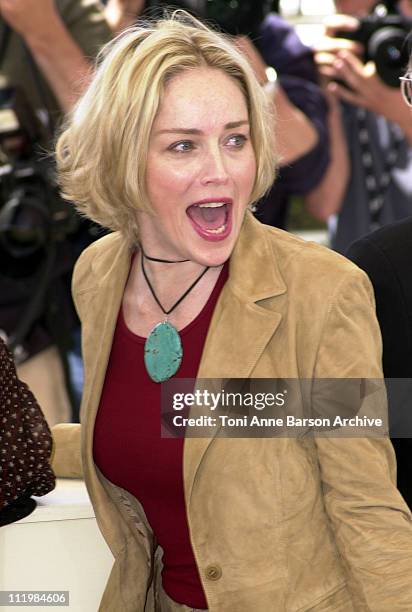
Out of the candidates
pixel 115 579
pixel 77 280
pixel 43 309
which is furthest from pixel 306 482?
pixel 43 309

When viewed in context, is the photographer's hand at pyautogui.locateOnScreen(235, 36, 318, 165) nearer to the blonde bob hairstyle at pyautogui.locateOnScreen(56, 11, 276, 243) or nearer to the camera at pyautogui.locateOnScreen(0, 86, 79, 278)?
the camera at pyautogui.locateOnScreen(0, 86, 79, 278)

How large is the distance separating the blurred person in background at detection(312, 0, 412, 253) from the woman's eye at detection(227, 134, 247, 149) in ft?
4.84

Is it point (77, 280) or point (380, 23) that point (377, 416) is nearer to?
point (77, 280)

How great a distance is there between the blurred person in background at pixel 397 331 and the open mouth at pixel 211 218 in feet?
0.79

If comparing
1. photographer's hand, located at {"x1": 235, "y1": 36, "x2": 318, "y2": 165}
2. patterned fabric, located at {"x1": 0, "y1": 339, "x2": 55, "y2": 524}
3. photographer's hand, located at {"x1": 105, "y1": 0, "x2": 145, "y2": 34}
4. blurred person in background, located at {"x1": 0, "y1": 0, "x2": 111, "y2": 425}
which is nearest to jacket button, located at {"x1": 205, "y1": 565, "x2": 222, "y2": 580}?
patterned fabric, located at {"x1": 0, "y1": 339, "x2": 55, "y2": 524}

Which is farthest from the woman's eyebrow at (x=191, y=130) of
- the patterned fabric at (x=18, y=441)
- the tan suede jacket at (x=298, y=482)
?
the patterned fabric at (x=18, y=441)

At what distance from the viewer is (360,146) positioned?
3408mm

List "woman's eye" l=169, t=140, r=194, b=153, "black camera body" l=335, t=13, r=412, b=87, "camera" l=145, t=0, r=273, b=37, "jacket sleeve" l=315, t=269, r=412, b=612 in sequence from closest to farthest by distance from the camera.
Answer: "jacket sleeve" l=315, t=269, r=412, b=612 < "woman's eye" l=169, t=140, r=194, b=153 < "camera" l=145, t=0, r=273, b=37 < "black camera body" l=335, t=13, r=412, b=87

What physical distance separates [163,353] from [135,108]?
40cm

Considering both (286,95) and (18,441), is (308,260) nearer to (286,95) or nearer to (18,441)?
(18,441)

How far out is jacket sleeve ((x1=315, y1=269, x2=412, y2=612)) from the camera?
1.64 metres

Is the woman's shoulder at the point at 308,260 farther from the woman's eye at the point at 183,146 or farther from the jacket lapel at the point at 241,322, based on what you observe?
the woman's eye at the point at 183,146

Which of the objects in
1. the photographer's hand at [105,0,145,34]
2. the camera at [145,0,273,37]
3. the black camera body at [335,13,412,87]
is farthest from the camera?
the black camera body at [335,13,412,87]

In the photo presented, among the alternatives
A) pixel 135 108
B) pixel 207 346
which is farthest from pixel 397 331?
pixel 135 108
